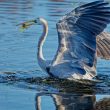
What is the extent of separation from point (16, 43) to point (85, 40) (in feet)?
11.1

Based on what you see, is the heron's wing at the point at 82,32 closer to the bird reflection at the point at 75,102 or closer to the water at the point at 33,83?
Result: the water at the point at 33,83

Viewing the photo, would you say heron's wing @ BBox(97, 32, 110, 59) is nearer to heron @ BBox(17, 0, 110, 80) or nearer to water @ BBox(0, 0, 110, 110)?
water @ BBox(0, 0, 110, 110)

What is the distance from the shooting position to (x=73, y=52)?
31.9ft

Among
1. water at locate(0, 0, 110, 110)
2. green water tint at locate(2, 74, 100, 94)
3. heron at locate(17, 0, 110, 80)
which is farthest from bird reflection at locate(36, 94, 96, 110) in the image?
heron at locate(17, 0, 110, 80)

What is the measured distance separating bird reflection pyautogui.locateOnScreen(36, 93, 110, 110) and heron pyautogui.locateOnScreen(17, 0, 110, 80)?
857mm

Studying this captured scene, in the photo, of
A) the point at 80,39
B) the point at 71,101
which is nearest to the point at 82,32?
the point at 80,39

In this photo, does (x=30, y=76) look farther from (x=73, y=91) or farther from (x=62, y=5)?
(x=62, y=5)

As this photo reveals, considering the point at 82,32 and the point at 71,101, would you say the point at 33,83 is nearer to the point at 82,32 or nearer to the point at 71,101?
the point at 82,32

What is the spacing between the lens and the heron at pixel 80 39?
31.2 ft

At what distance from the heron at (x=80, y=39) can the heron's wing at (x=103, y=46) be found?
846mm

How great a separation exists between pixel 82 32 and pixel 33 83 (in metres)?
1.09

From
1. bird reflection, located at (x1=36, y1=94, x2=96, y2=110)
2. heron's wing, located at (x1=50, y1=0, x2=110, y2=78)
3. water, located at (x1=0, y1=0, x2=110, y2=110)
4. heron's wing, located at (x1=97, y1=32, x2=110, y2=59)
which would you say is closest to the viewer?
bird reflection, located at (x1=36, y1=94, x2=96, y2=110)

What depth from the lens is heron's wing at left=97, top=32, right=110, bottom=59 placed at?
35.1 ft

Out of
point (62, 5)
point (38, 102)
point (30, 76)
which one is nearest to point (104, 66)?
point (30, 76)
